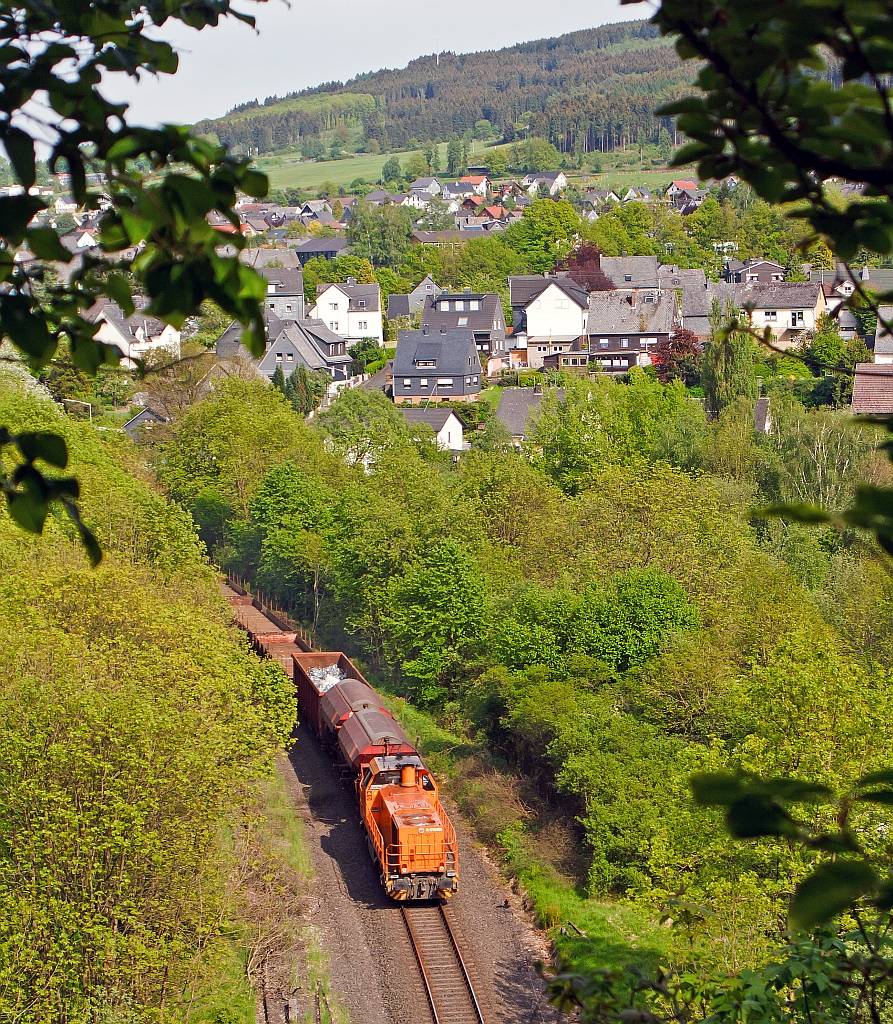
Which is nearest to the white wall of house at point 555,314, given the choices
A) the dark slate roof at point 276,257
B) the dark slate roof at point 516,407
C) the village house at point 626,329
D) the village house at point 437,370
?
the village house at point 626,329

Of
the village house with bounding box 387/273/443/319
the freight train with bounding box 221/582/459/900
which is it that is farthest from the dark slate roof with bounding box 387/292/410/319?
the freight train with bounding box 221/582/459/900

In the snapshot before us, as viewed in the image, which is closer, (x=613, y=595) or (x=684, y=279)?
(x=613, y=595)

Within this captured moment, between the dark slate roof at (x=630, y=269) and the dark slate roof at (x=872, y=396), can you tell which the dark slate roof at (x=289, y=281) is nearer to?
the dark slate roof at (x=630, y=269)

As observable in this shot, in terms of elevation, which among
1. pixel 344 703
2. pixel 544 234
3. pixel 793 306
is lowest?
pixel 344 703

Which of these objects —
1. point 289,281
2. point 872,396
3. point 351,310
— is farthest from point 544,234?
point 872,396

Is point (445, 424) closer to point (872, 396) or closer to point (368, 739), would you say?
point (872, 396)

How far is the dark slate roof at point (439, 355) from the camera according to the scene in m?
80.1

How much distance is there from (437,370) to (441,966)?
64.0 meters

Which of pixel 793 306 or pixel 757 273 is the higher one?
pixel 757 273

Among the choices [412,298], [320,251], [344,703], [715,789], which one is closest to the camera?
[715,789]

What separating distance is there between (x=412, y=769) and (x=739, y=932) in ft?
28.0

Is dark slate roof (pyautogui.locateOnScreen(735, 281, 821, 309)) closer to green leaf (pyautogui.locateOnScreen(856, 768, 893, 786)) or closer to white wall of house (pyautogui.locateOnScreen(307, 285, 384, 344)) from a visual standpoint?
white wall of house (pyautogui.locateOnScreen(307, 285, 384, 344))

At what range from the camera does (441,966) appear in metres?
18.7

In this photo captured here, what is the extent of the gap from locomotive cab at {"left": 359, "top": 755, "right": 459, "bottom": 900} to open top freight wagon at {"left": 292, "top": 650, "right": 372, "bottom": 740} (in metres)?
6.35
